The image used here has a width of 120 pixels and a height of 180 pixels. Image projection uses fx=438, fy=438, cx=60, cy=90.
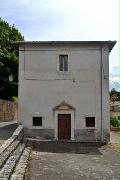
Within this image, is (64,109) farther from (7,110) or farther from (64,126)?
(7,110)

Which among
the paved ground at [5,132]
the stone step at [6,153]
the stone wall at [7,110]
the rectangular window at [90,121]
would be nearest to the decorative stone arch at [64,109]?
the rectangular window at [90,121]

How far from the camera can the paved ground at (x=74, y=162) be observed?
17328 mm

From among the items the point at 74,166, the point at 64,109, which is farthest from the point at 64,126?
the point at 74,166

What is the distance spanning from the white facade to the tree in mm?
17990

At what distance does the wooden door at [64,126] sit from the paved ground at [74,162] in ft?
6.20

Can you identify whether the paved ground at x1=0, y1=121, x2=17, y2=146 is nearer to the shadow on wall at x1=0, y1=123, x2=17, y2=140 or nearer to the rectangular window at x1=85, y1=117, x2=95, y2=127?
the shadow on wall at x1=0, y1=123, x2=17, y2=140

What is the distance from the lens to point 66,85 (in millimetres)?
31969

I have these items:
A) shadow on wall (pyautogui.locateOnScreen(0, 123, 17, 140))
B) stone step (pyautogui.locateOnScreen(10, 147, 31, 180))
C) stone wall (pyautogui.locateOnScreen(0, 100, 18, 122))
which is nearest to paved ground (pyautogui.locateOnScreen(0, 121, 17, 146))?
shadow on wall (pyautogui.locateOnScreen(0, 123, 17, 140))

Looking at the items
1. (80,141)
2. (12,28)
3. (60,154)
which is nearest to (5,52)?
(12,28)

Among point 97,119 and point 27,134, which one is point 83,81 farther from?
point 27,134

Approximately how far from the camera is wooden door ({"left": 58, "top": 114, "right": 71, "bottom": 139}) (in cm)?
3178

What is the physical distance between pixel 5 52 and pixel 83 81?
20.7m

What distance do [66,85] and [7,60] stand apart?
2124 centimetres

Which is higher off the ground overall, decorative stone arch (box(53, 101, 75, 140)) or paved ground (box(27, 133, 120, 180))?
decorative stone arch (box(53, 101, 75, 140))
